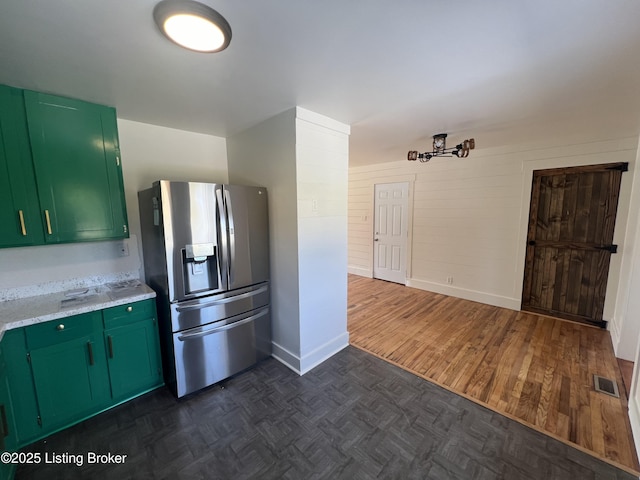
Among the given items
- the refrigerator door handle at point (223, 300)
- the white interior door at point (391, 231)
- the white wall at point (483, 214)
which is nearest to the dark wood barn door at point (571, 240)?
the white wall at point (483, 214)

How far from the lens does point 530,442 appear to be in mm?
1706

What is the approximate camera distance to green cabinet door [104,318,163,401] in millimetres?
1952

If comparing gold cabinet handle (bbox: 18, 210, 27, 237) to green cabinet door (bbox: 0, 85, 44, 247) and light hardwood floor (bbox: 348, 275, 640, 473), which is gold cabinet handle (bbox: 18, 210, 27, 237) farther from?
light hardwood floor (bbox: 348, 275, 640, 473)

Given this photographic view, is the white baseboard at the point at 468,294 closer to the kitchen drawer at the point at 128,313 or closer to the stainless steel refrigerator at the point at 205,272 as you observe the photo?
the stainless steel refrigerator at the point at 205,272

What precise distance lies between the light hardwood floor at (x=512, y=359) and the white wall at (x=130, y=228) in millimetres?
2555

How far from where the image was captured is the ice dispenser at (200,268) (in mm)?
2061

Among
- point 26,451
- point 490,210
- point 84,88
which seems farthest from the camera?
point 490,210

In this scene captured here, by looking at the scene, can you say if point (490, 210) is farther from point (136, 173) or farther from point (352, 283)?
point (136, 173)

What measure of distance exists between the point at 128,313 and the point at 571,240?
5028 mm

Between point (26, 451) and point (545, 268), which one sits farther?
point (545, 268)

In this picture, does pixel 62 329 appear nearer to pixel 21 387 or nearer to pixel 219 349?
pixel 21 387

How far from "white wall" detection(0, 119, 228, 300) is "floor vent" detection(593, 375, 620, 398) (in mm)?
4116

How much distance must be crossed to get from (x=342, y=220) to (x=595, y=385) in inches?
104

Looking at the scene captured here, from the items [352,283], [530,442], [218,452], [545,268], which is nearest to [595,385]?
[530,442]
